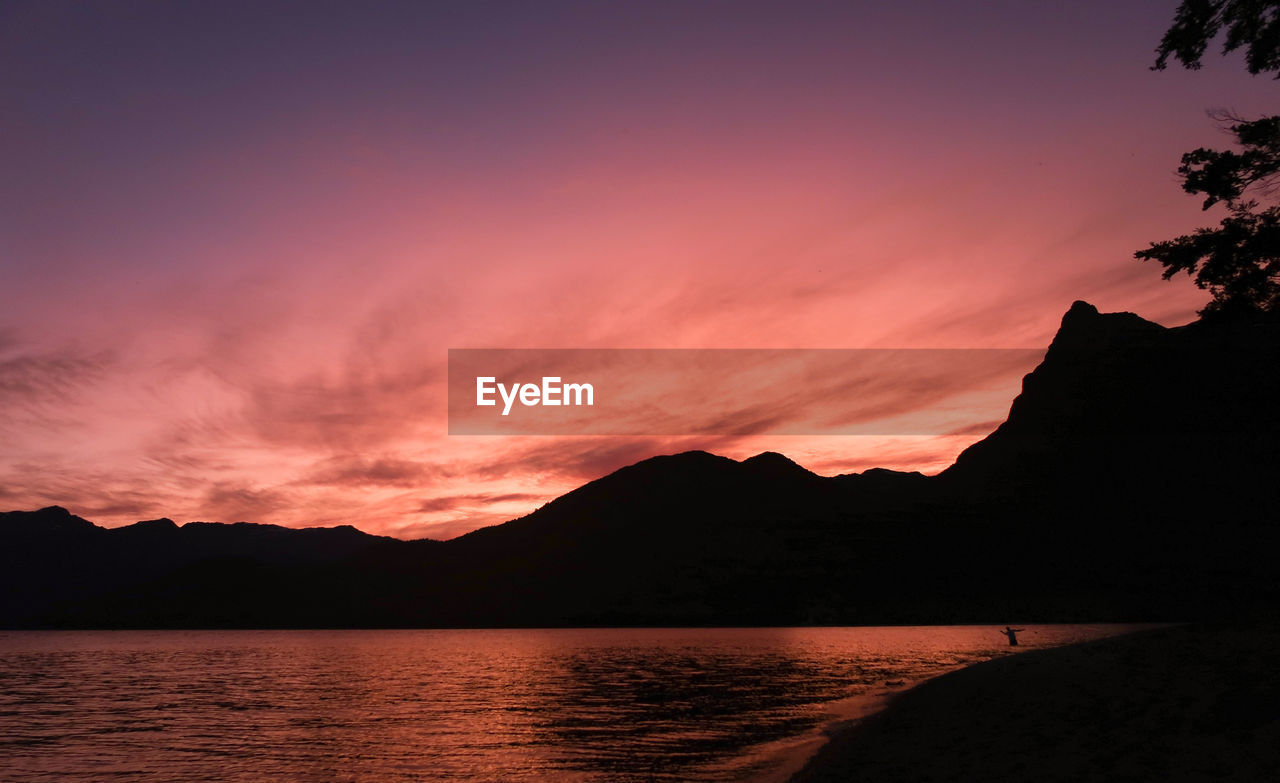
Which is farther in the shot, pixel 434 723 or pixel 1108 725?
pixel 434 723

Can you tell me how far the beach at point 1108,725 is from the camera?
17828 millimetres

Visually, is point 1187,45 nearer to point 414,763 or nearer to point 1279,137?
point 1279,137

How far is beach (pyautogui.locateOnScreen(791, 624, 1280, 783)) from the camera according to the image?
17.8 metres

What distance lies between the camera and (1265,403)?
29.0m

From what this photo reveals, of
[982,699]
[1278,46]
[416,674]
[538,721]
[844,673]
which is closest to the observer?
[1278,46]

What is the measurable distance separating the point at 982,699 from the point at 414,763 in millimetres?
24242

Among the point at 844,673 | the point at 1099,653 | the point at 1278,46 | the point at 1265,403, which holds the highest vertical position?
the point at 1278,46

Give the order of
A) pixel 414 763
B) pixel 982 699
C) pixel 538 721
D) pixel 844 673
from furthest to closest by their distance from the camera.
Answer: pixel 844 673
pixel 538 721
pixel 982 699
pixel 414 763

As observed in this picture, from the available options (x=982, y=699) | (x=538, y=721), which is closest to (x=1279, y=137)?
Answer: (x=982, y=699)

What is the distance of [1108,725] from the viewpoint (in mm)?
22703

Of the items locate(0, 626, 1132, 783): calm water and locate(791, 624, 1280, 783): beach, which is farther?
locate(0, 626, 1132, 783): calm water

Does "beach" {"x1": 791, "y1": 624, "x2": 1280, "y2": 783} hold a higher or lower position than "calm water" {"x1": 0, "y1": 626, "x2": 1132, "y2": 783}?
higher

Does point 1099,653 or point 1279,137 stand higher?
point 1279,137

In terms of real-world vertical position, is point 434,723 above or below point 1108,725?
below
